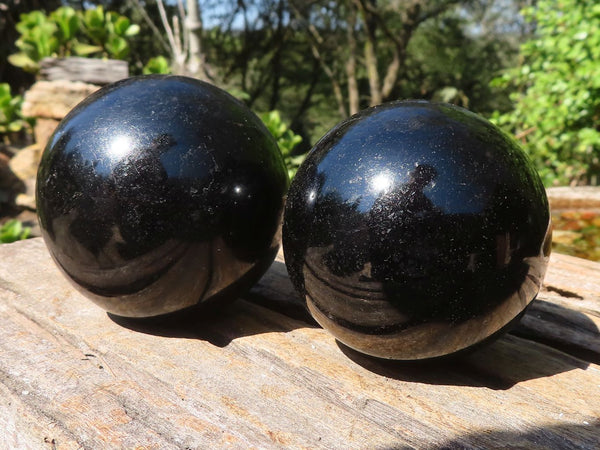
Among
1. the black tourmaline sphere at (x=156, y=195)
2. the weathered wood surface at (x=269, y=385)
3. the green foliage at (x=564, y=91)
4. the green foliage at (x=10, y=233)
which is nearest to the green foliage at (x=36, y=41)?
the green foliage at (x=10, y=233)

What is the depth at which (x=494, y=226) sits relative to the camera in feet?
5.49

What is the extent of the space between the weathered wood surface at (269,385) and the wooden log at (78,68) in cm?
504

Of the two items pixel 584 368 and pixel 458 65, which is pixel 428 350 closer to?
pixel 584 368

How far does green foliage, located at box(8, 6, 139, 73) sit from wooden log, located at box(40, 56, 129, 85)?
0.42 metres

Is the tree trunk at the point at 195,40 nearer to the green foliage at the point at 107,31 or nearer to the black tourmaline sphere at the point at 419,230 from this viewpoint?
the green foliage at the point at 107,31

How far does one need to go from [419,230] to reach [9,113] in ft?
23.0

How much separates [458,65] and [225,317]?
Answer: 53.7ft

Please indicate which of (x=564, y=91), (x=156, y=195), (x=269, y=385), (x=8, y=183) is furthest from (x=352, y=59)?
(x=269, y=385)

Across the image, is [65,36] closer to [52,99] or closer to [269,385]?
[52,99]


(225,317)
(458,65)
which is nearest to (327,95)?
(458,65)

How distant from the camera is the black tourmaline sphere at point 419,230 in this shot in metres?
1.67

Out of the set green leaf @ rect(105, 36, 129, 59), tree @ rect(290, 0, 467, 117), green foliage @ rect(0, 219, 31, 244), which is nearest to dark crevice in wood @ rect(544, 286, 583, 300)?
green foliage @ rect(0, 219, 31, 244)

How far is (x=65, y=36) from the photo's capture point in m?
7.39

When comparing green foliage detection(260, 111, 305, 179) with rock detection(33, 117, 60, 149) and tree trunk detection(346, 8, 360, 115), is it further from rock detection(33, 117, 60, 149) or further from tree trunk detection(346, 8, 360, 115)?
tree trunk detection(346, 8, 360, 115)
